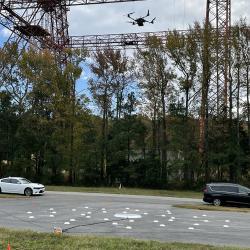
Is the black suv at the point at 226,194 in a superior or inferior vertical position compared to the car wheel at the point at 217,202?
superior

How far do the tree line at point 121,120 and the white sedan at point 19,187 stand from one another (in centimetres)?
2051

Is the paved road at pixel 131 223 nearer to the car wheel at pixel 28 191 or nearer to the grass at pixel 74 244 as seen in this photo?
the grass at pixel 74 244

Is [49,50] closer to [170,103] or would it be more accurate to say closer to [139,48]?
[139,48]

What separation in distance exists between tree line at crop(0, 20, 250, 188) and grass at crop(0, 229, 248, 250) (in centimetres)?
4265

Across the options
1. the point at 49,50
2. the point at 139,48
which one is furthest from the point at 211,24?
the point at 49,50

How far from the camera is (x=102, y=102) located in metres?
63.2

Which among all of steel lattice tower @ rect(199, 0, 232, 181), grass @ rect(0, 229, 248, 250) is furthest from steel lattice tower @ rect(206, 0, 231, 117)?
grass @ rect(0, 229, 248, 250)

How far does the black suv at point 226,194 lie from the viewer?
Answer: 1329 inches

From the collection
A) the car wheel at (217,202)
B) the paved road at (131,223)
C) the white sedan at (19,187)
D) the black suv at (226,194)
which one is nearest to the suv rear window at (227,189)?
the black suv at (226,194)

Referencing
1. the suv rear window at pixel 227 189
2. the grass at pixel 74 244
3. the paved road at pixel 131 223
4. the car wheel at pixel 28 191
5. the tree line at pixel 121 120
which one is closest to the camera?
the grass at pixel 74 244

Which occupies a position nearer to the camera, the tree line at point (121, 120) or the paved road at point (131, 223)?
the paved road at point (131, 223)

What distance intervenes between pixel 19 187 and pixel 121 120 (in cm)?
2487

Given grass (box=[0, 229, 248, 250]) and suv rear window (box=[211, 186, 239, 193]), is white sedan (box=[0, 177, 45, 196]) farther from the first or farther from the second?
grass (box=[0, 229, 248, 250])

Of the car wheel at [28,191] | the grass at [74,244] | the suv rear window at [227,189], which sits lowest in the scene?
the grass at [74,244]
